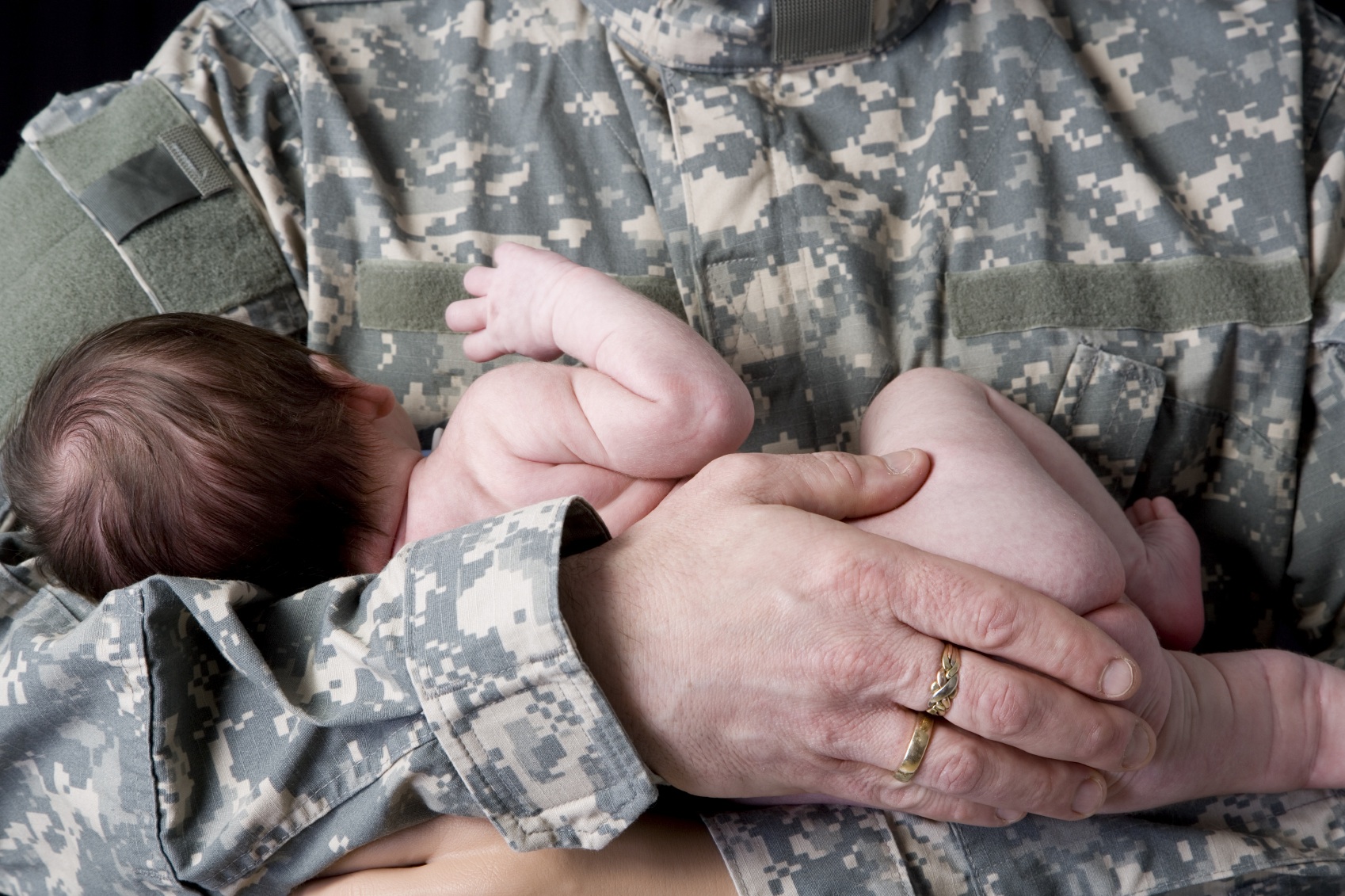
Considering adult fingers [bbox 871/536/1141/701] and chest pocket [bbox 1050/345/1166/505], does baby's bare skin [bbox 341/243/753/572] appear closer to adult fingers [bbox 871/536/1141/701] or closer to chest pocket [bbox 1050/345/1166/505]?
adult fingers [bbox 871/536/1141/701]

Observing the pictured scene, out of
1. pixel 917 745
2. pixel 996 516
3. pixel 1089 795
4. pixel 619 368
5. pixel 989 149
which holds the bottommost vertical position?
pixel 1089 795

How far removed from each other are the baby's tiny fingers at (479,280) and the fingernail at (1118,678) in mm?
761

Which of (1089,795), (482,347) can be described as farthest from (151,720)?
(1089,795)

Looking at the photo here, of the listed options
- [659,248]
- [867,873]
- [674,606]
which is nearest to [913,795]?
[867,873]

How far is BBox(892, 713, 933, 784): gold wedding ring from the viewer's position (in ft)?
2.83

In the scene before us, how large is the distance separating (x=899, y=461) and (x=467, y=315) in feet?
1.74

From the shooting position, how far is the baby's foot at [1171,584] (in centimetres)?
113

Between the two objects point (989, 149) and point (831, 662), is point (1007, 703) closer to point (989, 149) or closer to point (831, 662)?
point (831, 662)

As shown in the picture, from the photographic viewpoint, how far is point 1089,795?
0.93m

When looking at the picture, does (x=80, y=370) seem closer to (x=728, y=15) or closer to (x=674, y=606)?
(x=674, y=606)

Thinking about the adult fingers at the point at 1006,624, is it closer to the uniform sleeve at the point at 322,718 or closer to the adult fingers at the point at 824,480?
the adult fingers at the point at 824,480

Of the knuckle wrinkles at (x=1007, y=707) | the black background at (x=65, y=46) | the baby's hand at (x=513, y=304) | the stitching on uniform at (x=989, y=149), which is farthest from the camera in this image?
the black background at (x=65, y=46)

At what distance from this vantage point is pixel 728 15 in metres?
1.28

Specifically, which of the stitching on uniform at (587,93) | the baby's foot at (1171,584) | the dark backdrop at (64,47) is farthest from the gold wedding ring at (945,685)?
the dark backdrop at (64,47)
